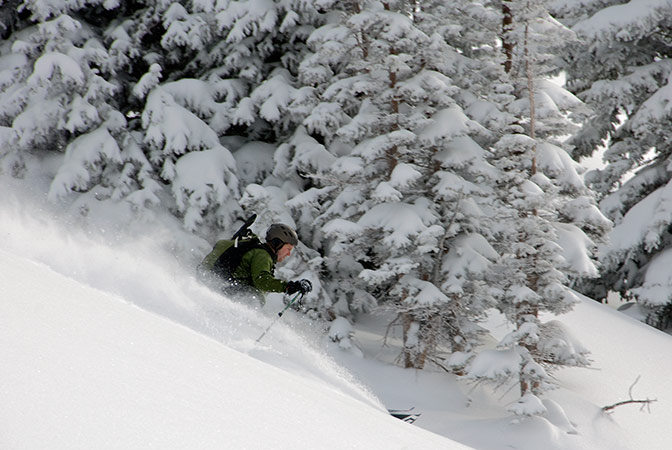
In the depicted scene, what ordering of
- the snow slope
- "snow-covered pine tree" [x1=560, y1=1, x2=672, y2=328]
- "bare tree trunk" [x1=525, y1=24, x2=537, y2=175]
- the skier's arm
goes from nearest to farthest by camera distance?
the snow slope, the skier's arm, "bare tree trunk" [x1=525, y1=24, x2=537, y2=175], "snow-covered pine tree" [x1=560, y1=1, x2=672, y2=328]

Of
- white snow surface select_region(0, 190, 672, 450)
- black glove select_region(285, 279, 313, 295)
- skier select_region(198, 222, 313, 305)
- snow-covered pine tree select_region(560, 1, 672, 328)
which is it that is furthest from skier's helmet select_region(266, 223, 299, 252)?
snow-covered pine tree select_region(560, 1, 672, 328)

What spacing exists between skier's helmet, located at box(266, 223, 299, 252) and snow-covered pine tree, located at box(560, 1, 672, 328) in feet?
32.8

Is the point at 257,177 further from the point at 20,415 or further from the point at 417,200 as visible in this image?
the point at 20,415

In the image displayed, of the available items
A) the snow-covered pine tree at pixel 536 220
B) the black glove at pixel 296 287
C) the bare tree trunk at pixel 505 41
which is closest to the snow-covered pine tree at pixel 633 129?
the bare tree trunk at pixel 505 41

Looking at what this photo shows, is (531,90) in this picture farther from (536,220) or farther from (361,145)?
(361,145)

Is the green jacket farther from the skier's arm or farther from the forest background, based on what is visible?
the forest background

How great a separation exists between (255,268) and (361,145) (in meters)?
4.81

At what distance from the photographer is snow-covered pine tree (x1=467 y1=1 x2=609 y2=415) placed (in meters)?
10.0

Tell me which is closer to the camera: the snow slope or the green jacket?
the snow slope

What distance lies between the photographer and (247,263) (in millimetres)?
7629

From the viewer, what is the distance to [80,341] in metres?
2.87

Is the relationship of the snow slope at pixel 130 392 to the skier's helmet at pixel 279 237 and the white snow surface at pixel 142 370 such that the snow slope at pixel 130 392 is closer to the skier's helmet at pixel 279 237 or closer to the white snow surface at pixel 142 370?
the white snow surface at pixel 142 370

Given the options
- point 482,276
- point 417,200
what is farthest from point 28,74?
point 482,276

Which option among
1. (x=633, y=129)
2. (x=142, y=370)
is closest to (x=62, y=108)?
(x=142, y=370)
